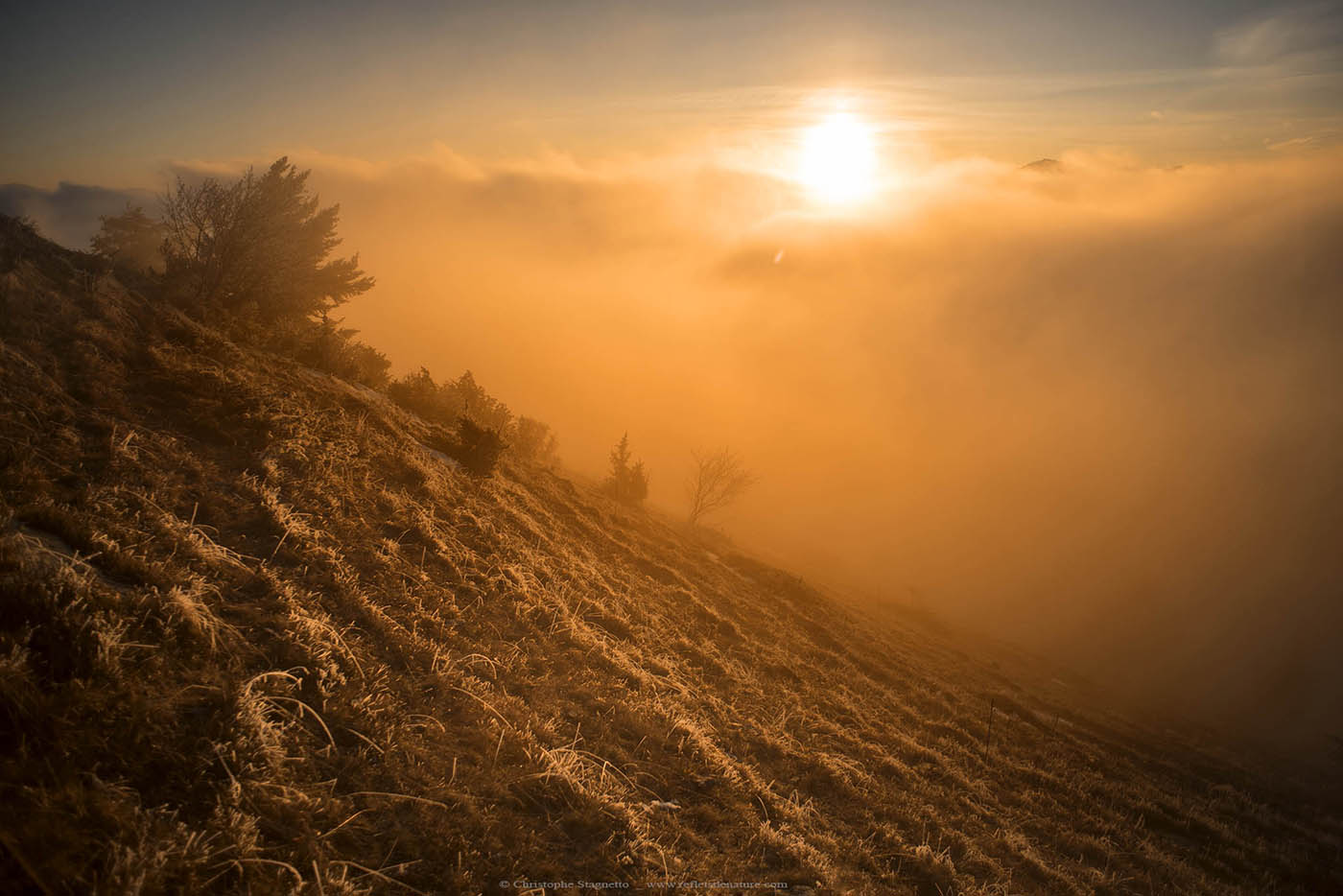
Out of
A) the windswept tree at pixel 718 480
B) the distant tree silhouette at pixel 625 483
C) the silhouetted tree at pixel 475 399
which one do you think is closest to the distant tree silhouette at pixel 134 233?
the silhouetted tree at pixel 475 399

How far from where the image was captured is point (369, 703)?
6.43 meters

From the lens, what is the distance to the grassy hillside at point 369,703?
4.49 meters

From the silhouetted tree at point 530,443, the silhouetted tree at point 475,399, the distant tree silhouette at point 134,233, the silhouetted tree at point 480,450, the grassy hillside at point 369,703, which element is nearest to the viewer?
the grassy hillside at point 369,703

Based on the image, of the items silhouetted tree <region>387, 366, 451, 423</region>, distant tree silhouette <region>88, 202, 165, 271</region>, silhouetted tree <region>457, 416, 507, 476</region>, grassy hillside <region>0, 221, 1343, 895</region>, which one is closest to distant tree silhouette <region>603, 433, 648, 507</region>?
silhouetted tree <region>387, 366, 451, 423</region>

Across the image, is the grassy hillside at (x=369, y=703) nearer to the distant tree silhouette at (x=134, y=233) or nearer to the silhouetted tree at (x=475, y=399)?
the silhouetted tree at (x=475, y=399)

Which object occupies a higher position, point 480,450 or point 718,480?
point 718,480

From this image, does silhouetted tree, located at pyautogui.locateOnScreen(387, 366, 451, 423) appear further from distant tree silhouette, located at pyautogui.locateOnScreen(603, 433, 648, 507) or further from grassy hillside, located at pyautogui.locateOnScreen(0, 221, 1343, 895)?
distant tree silhouette, located at pyautogui.locateOnScreen(603, 433, 648, 507)

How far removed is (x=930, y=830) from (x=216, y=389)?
1682 centimetres

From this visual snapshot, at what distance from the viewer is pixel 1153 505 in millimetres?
189500

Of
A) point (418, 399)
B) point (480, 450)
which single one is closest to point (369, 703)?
point (480, 450)

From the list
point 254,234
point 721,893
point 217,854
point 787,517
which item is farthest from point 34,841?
point 787,517

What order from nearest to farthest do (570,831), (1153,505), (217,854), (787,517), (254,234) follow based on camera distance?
1. (217,854)
2. (570,831)
3. (254,234)
4. (787,517)
5. (1153,505)

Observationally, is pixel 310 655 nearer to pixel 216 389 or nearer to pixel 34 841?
pixel 34 841

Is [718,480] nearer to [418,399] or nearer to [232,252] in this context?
[418,399]
